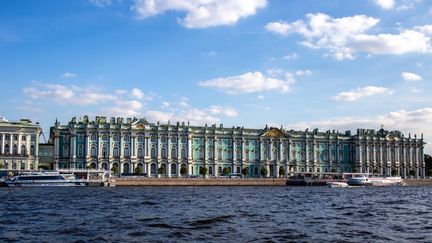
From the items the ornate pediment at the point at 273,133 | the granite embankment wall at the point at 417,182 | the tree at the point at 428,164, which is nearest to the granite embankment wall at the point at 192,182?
the ornate pediment at the point at 273,133

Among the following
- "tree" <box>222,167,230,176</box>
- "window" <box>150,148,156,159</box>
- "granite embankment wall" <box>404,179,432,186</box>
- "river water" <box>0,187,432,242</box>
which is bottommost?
"granite embankment wall" <box>404,179,432,186</box>

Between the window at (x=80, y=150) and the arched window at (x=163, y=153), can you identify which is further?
the arched window at (x=163, y=153)

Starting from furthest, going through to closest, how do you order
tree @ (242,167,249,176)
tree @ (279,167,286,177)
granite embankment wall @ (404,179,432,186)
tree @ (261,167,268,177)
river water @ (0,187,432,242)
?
1. granite embankment wall @ (404,179,432,186)
2. tree @ (279,167,286,177)
3. tree @ (261,167,268,177)
4. tree @ (242,167,249,176)
5. river water @ (0,187,432,242)

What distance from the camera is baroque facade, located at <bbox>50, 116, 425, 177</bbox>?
284 feet

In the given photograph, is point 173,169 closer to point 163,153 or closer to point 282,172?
point 163,153

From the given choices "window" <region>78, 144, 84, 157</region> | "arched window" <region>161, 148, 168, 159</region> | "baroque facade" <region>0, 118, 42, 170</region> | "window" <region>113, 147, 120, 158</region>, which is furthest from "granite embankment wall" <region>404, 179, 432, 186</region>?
"baroque facade" <region>0, 118, 42, 170</region>

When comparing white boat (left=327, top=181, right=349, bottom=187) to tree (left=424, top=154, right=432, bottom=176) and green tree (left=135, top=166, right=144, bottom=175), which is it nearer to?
green tree (left=135, top=166, right=144, bottom=175)

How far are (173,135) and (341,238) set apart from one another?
71.9 m

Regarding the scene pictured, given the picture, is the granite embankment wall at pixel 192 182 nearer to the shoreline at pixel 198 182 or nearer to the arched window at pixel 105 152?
the shoreline at pixel 198 182

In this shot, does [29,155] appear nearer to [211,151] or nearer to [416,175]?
[211,151]

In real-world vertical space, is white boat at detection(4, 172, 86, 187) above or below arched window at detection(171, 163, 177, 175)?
below

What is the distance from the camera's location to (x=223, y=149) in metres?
96.8

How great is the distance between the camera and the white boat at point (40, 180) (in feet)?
223

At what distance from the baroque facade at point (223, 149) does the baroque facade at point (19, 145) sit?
3220 mm
